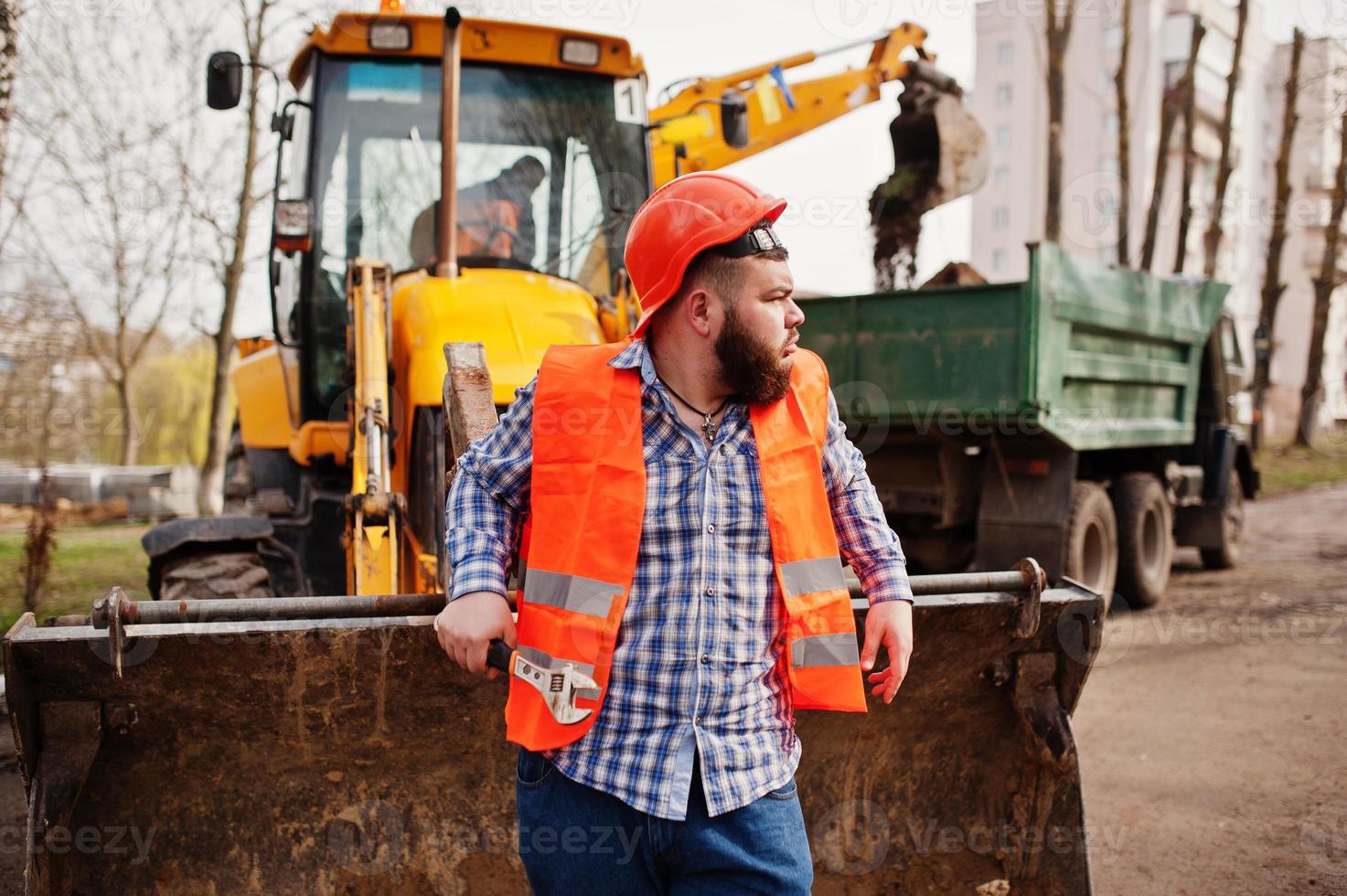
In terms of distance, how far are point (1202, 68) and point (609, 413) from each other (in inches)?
1867

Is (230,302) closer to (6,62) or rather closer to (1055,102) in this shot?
(6,62)

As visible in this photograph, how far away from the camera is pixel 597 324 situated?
482cm

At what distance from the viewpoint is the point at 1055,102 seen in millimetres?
18062

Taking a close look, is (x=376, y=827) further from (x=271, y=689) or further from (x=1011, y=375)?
(x=1011, y=375)

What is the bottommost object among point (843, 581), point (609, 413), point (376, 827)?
point (376, 827)

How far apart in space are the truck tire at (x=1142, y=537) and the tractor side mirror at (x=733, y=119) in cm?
454

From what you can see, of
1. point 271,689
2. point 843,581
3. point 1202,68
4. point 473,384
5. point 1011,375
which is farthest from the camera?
point 1202,68

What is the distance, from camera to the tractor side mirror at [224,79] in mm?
4922

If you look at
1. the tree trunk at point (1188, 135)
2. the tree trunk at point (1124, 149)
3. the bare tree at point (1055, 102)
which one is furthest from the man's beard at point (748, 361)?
the tree trunk at point (1188, 135)

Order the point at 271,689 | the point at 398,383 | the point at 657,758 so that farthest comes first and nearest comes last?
the point at 398,383, the point at 271,689, the point at 657,758

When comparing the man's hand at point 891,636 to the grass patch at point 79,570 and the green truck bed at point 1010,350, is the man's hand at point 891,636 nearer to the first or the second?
the green truck bed at point 1010,350

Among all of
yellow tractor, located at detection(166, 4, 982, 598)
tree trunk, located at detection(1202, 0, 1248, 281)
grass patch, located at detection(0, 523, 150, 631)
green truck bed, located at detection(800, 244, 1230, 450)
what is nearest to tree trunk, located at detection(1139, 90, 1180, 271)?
tree trunk, located at detection(1202, 0, 1248, 281)

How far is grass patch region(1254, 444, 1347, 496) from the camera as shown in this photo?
19109 millimetres

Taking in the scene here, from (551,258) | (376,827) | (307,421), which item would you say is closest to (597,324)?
(551,258)
